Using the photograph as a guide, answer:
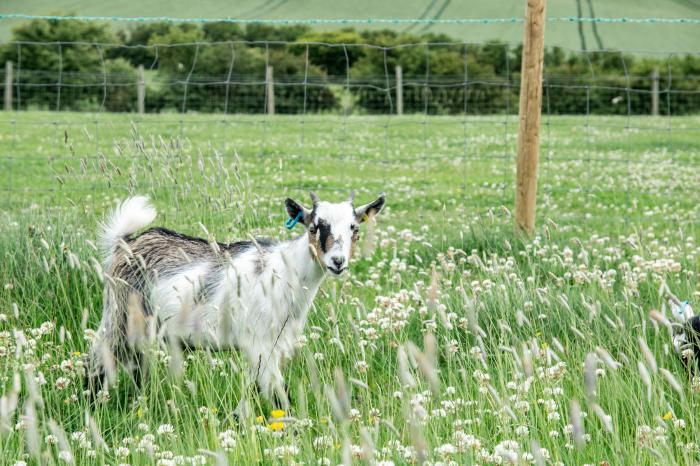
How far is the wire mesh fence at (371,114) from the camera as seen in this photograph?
1570 centimetres

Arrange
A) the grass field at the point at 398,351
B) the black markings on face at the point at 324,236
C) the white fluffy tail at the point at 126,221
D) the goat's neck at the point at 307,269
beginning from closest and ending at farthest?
the grass field at the point at 398,351 < the black markings on face at the point at 324,236 < the goat's neck at the point at 307,269 < the white fluffy tail at the point at 126,221

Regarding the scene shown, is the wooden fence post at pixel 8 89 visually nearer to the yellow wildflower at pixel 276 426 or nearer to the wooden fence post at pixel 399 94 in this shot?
the wooden fence post at pixel 399 94

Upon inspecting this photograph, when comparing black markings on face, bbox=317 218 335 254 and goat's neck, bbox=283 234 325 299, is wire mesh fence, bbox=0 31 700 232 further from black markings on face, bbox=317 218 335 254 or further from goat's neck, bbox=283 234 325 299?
black markings on face, bbox=317 218 335 254

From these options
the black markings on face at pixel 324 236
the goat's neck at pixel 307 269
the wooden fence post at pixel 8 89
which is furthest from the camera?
the wooden fence post at pixel 8 89

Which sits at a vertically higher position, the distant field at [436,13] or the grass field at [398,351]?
the distant field at [436,13]

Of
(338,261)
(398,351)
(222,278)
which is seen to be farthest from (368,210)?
(398,351)

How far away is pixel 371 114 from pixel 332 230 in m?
28.3

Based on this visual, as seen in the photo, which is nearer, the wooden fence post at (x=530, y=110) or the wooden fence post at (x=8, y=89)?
the wooden fence post at (x=530, y=110)

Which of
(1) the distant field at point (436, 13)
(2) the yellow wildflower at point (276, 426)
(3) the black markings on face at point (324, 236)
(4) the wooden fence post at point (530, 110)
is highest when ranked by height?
(1) the distant field at point (436, 13)

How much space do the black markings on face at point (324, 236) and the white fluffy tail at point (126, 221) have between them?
1.10 m

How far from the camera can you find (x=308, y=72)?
34.6 m

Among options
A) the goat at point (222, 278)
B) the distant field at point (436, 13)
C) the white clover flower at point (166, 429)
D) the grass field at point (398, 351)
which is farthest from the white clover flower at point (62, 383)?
the distant field at point (436, 13)

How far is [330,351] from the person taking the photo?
5.26m

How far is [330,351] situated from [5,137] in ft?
55.9
